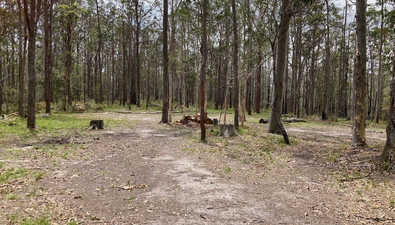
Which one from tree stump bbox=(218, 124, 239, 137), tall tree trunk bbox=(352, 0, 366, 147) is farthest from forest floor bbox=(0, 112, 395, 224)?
tree stump bbox=(218, 124, 239, 137)

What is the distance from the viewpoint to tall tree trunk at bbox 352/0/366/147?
8445 millimetres

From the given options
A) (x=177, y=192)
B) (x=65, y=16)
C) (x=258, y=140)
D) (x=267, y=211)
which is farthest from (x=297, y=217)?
(x=65, y=16)

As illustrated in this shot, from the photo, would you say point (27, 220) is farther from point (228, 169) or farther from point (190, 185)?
point (228, 169)

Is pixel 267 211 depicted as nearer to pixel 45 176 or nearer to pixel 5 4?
pixel 45 176

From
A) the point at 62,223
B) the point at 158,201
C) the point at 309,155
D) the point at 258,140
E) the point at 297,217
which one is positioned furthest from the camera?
the point at 258,140

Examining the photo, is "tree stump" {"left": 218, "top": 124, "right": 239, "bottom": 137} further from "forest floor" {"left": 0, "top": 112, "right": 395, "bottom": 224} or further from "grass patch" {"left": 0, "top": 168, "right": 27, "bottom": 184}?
"grass patch" {"left": 0, "top": 168, "right": 27, "bottom": 184}

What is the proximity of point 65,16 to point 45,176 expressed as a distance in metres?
20.2

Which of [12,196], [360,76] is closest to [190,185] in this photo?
[12,196]

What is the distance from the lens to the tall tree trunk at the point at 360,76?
8.45 metres

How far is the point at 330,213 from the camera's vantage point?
420 cm

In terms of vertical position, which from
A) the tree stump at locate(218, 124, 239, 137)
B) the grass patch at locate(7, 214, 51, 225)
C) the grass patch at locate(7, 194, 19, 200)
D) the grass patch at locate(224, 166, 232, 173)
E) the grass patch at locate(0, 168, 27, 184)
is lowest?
the grass patch at locate(7, 214, 51, 225)

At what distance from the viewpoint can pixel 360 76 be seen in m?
8.45

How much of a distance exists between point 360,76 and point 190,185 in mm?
6492

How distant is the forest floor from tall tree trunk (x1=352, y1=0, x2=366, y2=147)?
2.14 ft
